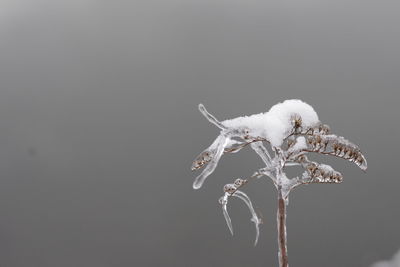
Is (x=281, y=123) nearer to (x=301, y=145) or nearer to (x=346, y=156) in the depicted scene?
(x=301, y=145)

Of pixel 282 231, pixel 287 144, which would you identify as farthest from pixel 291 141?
pixel 282 231

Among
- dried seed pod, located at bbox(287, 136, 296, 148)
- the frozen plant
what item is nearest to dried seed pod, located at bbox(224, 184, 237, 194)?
the frozen plant

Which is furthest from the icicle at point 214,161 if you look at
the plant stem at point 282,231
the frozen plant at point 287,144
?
the plant stem at point 282,231

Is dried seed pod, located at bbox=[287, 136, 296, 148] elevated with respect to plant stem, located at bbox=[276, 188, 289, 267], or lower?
elevated

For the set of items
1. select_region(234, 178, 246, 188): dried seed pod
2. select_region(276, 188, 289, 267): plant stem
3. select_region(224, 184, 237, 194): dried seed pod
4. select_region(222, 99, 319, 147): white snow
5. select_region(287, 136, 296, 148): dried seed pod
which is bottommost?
select_region(276, 188, 289, 267): plant stem

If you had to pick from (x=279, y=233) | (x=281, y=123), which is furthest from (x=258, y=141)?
(x=279, y=233)

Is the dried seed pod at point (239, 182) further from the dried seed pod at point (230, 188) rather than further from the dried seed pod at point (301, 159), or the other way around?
the dried seed pod at point (301, 159)

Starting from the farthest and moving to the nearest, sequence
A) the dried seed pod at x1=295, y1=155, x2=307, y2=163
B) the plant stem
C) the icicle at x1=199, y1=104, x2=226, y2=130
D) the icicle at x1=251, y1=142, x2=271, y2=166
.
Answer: the icicle at x1=251, y1=142, x2=271, y2=166 < the dried seed pod at x1=295, y1=155, x2=307, y2=163 < the plant stem < the icicle at x1=199, y1=104, x2=226, y2=130

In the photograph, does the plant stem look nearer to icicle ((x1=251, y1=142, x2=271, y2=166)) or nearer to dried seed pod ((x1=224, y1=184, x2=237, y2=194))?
icicle ((x1=251, y1=142, x2=271, y2=166))
